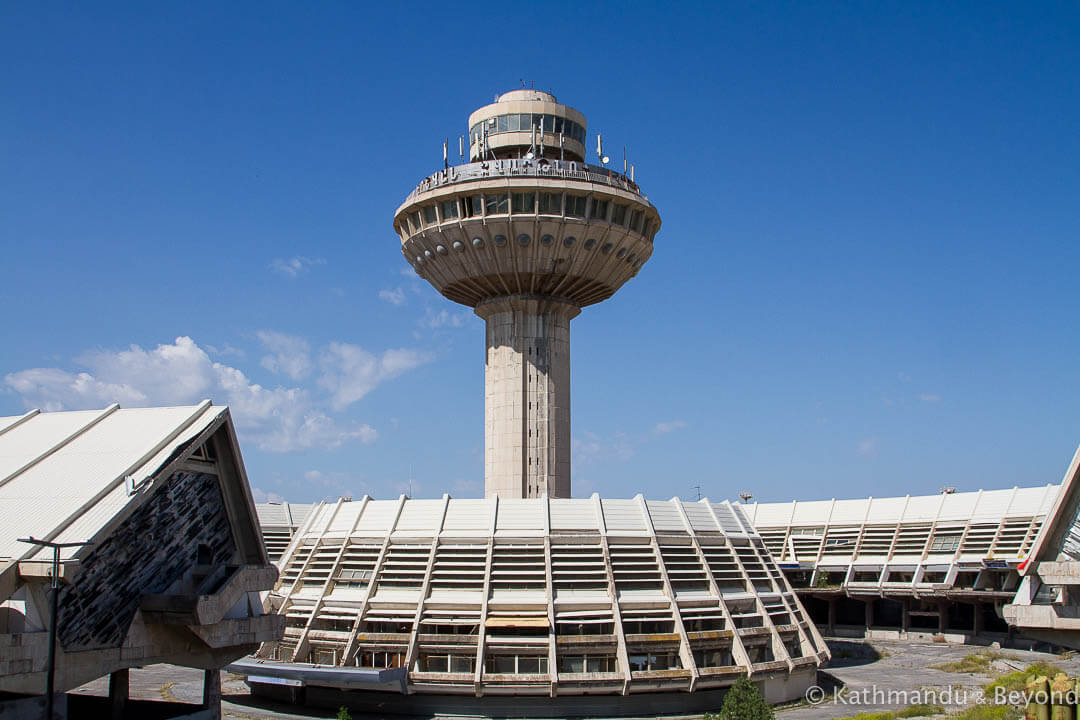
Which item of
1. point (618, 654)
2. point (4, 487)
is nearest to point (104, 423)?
point (4, 487)

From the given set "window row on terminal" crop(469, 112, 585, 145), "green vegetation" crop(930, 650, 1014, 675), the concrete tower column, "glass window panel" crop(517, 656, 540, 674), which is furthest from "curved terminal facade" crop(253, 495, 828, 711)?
"window row on terminal" crop(469, 112, 585, 145)

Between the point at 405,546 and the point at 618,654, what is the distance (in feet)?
38.4

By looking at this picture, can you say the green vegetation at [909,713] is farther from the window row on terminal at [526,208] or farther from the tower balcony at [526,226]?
the window row on terminal at [526,208]

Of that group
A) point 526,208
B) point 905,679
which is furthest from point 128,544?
Result: point 905,679

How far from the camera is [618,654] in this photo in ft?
133

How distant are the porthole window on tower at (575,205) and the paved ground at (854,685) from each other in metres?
29.1

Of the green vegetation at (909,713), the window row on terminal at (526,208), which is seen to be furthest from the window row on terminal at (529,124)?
the green vegetation at (909,713)

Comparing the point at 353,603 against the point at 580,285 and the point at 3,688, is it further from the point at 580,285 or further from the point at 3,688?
the point at 580,285

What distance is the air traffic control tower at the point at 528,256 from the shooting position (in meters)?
57.7

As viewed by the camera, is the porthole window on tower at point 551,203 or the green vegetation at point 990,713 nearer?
Answer: the green vegetation at point 990,713

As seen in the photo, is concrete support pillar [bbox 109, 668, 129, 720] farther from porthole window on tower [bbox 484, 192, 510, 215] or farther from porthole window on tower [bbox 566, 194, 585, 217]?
porthole window on tower [bbox 566, 194, 585, 217]

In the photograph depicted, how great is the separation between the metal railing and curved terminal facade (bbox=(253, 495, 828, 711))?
20035 mm

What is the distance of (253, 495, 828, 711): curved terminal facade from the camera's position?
40281 millimetres

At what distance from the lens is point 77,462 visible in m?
27.7
